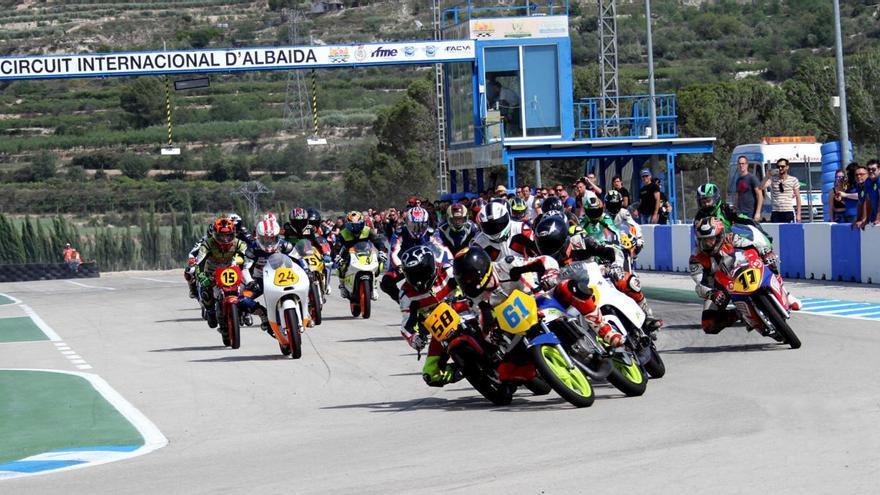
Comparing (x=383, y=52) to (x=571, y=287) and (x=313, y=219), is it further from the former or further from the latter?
(x=571, y=287)

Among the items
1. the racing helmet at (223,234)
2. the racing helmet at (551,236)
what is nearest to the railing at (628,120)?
the racing helmet at (223,234)

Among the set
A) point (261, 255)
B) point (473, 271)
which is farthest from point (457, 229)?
point (473, 271)

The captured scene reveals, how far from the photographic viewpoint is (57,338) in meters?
22.4

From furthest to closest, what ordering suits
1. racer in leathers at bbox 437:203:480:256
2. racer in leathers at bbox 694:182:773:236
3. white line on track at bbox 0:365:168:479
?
1. racer in leathers at bbox 437:203:480:256
2. racer in leathers at bbox 694:182:773:236
3. white line on track at bbox 0:365:168:479

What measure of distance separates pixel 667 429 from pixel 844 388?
232cm

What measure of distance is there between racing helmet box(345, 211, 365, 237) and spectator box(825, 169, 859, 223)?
7722mm

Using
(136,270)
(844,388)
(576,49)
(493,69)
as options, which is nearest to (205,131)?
(576,49)

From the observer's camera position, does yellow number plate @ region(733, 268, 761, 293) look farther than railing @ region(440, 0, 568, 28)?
No

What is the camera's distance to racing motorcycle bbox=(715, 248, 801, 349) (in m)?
14.0

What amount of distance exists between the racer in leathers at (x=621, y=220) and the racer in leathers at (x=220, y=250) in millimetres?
4687

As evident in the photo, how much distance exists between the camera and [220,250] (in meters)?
18.9

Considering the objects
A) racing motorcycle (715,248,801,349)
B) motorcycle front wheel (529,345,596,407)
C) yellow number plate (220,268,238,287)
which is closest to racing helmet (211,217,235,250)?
yellow number plate (220,268,238,287)

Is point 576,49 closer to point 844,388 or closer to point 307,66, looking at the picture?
point 307,66

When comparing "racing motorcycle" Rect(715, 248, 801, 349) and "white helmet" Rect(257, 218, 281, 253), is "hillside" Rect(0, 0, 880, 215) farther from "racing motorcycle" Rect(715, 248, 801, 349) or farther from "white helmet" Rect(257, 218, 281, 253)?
"racing motorcycle" Rect(715, 248, 801, 349)
